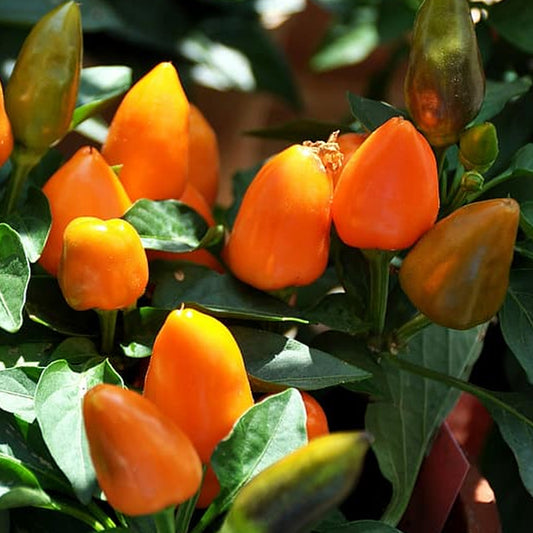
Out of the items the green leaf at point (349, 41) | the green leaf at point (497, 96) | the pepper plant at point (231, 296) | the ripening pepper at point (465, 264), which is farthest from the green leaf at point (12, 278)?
the green leaf at point (349, 41)

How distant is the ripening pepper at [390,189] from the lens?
1.86ft

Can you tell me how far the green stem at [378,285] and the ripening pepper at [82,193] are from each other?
157mm

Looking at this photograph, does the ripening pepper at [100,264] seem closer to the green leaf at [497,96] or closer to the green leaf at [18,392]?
the green leaf at [18,392]

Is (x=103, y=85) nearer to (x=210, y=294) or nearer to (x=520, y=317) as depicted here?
(x=210, y=294)

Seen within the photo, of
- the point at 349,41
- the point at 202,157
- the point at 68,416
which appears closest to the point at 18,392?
the point at 68,416

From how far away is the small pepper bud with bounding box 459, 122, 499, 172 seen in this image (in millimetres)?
599

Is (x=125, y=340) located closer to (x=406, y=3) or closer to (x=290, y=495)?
(x=290, y=495)

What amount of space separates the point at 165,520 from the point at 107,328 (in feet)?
0.54

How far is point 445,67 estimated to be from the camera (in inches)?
23.6

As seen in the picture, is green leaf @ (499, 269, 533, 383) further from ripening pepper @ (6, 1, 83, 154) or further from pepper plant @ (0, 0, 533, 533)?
ripening pepper @ (6, 1, 83, 154)

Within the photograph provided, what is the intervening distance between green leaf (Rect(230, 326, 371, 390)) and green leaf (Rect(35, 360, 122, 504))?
9 cm

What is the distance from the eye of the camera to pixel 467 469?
2.19 ft

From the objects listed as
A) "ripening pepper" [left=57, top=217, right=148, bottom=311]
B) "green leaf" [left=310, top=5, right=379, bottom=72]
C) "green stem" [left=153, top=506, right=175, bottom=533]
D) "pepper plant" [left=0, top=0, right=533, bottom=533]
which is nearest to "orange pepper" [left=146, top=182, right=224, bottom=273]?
"pepper plant" [left=0, top=0, right=533, bottom=533]

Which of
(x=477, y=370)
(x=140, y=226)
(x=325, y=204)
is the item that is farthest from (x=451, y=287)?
(x=477, y=370)
